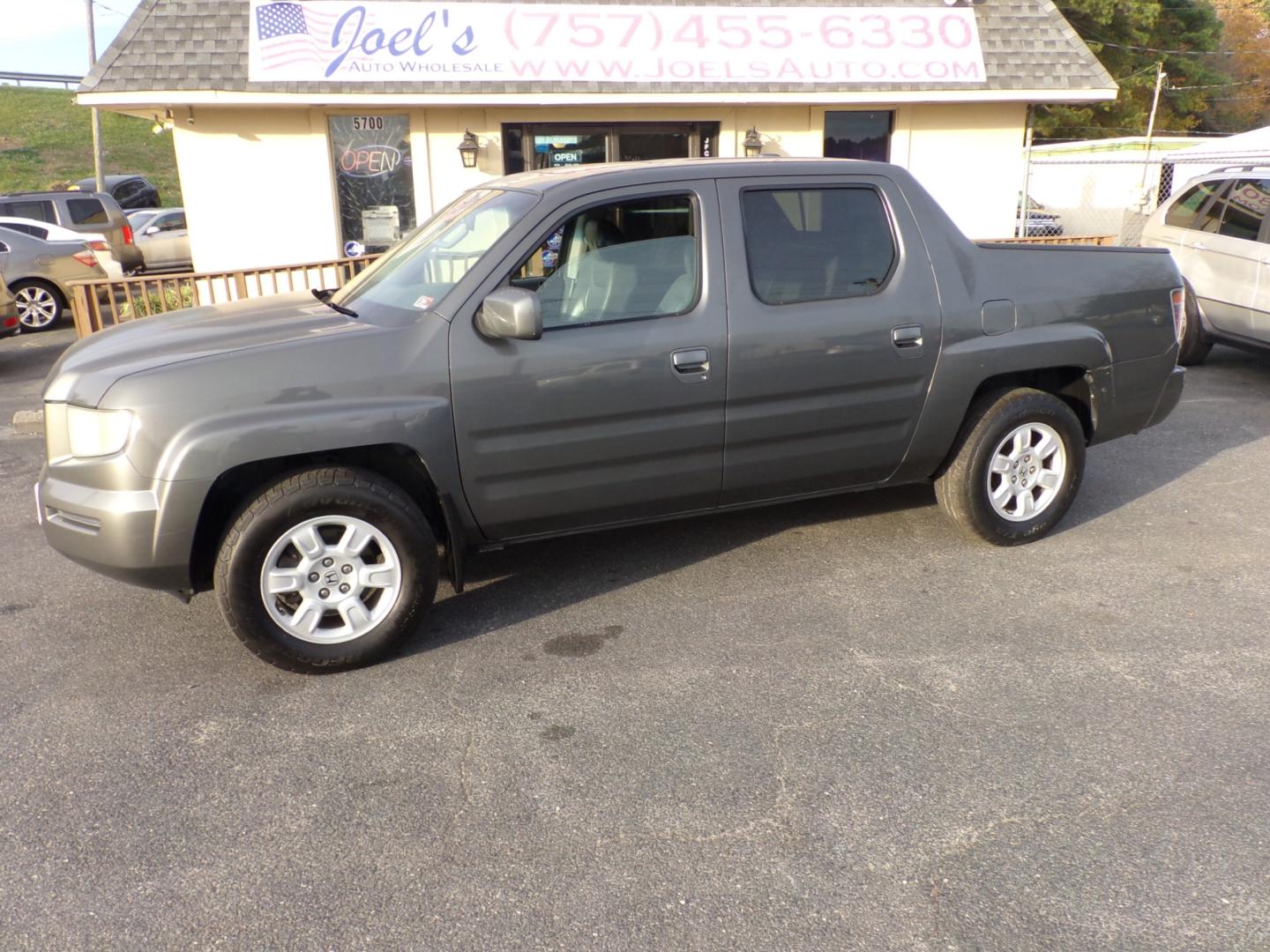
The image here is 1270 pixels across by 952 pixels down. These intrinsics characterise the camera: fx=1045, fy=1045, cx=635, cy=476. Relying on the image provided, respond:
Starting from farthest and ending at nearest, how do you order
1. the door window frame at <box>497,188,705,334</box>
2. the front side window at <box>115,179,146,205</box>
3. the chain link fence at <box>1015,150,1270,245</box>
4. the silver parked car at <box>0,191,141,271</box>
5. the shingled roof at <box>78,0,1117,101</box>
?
the front side window at <box>115,179,146,205</box>, the chain link fence at <box>1015,150,1270,245</box>, the silver parked car at <box>0,191,141,271</box>, the shingled roof at <box>78,0,1117,101</box>, the door window frame at <box>497,188,705,334</box>

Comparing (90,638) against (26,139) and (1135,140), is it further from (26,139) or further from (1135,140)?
(26,139)

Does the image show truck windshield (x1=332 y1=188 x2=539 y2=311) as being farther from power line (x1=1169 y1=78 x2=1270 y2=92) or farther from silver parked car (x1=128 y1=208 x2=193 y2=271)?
power line (x1=1169 y1=78 x2=1270 y2=92)

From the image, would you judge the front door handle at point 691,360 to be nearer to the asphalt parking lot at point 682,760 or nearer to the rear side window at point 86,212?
the asphalt parking lot at point 682,760

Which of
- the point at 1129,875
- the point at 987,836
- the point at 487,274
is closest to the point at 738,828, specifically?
the point at 987,836

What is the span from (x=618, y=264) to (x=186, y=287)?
24.0ft

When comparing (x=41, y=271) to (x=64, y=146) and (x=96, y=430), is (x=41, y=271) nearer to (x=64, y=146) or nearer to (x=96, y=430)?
(x=96, y=430)

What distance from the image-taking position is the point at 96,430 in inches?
150

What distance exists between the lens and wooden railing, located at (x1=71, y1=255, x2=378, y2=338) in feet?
30.9

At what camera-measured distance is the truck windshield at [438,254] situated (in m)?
4.29

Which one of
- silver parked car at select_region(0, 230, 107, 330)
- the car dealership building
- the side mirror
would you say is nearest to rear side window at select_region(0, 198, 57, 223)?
silver parked car at select_region(0, 230, 107, 330)

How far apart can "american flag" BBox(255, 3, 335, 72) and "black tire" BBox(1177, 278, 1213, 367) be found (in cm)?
879

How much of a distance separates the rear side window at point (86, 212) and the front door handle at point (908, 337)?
1569 cm

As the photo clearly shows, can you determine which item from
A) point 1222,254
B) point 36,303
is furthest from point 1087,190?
point 36,303

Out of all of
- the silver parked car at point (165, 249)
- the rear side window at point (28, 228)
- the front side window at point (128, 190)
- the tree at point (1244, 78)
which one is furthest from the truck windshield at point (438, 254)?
the tree at point (1244, 78)
